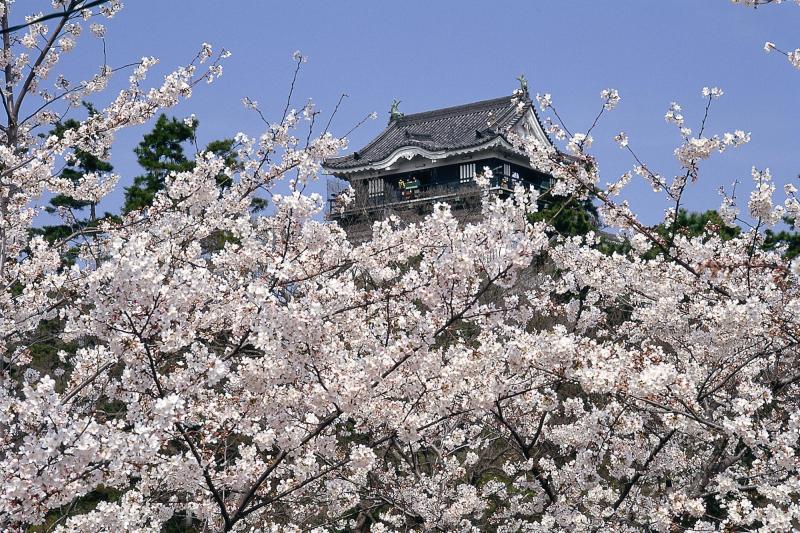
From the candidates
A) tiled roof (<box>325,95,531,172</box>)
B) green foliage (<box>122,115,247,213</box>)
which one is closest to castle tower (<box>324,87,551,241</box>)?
tiled roof (<box>325,95,531,172</box>)

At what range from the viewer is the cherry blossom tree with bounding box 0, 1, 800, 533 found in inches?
145

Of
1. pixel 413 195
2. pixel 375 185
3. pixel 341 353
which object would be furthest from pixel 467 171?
pixel 341 353

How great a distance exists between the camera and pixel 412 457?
294 inches

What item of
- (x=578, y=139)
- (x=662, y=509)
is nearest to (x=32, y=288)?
(x=578, y=139)

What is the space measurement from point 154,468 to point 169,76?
12.4 feet

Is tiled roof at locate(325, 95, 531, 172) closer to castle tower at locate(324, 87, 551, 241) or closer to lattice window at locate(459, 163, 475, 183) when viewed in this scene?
castle tower at locate(324, 87, 551, 241)

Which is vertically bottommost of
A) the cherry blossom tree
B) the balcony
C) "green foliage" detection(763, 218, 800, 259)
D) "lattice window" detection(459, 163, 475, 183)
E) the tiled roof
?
the cherry blossom tree

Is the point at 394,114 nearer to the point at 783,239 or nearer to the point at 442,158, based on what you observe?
the point at 442,158

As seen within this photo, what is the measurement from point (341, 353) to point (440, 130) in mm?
31013

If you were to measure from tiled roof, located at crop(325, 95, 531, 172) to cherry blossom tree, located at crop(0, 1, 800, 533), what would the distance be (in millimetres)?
22523

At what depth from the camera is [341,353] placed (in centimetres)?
417

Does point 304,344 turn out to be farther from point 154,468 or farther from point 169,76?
point 169,76

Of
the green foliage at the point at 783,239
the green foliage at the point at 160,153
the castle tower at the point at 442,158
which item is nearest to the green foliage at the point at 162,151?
the green foliage at the point at 160,153

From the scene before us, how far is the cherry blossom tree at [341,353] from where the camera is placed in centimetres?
368
